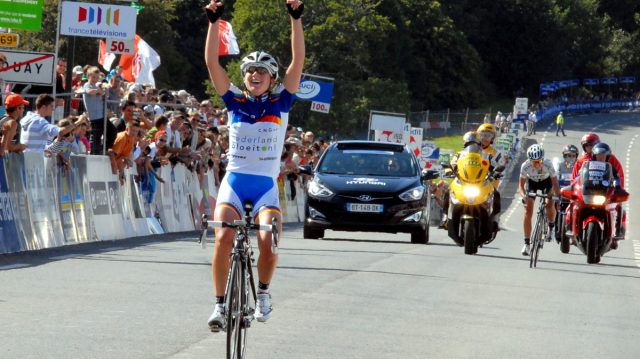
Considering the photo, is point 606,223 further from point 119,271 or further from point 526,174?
point 119,271

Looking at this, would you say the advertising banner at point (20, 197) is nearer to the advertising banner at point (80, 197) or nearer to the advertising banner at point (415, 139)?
the advertising banner at point (80, 197)

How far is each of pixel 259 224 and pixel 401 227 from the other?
1577cm

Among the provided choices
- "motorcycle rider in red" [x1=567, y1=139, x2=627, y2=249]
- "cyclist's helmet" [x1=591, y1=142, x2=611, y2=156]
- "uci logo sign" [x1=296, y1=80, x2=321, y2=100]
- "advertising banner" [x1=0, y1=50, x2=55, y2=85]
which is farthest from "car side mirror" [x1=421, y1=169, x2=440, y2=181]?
"uci logo sign" [x1=296, y1=80, x2=321, y2=100]

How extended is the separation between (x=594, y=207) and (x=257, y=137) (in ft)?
42.8

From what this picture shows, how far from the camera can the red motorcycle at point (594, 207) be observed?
22.4 m

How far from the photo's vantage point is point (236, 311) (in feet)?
30.6

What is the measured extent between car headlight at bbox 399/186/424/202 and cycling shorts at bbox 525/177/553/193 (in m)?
2.18

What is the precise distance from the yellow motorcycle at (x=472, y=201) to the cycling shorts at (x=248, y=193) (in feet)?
43.3

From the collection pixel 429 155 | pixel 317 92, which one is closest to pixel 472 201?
pixel 317 92

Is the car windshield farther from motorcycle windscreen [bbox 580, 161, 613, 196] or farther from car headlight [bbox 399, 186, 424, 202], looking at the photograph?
motorcycle windscreen [bbox 580, 161, 613, 196]

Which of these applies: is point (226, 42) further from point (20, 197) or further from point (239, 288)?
point (239, 288)

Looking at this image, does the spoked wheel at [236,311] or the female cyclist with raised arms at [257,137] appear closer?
the spoked wheel at [236,311]

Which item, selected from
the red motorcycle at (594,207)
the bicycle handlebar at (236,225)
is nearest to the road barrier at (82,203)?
the red motorcycle at (594,207)

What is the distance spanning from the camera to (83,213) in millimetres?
21344
